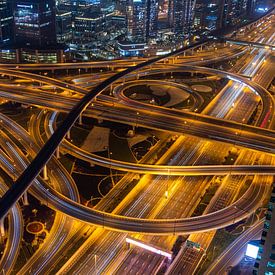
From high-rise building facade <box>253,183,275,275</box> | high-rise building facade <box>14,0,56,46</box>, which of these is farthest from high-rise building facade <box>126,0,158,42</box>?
high-rise building facade <box>253,183,275,275</box>

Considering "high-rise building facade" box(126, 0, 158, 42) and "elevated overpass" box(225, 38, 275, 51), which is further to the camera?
"high-rise building facade" box(126, 0, 158, 42)

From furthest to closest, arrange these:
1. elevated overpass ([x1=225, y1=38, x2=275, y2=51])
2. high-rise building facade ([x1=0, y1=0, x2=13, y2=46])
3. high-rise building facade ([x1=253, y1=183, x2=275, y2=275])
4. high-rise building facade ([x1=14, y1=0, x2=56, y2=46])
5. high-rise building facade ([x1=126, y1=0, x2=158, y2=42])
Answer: high-rise building facade ([x1=126, y1=0, x2=158, y2=42])
elevated overpass ([x1=225, y1=38, x2=275, y2=51])
high-rise building facade ([x1=0, y1=0, x2=13, y2=46])
high-rise building facade ([x1=14, y1=0, x2=56, y2=46])
high-rise building facade ([x1=253, y1=183, x2=275, y2=275])

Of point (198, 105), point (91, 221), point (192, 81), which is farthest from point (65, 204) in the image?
point (192, 81)

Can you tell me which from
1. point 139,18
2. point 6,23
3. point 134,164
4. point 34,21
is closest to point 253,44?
point 139,18

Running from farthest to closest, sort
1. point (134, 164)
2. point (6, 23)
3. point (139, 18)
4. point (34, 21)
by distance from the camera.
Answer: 1. point (139, 18)
2. point (6, 23)
3. point (34, 21)
4. point (134, 164)

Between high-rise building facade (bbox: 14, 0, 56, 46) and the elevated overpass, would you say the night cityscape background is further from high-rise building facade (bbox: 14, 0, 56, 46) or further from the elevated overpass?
the elevated overpass

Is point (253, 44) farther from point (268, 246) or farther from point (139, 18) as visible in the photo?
point (268, 246)
